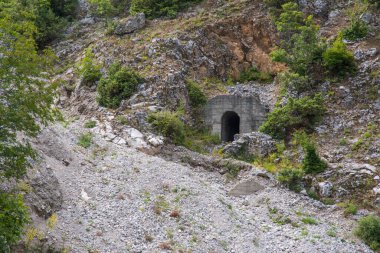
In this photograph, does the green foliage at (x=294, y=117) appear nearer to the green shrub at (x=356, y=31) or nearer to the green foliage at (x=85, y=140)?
the green shrub at (x=356, y=31)

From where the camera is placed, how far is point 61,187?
17.4 metres

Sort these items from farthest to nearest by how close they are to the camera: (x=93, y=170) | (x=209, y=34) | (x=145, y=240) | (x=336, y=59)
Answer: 1. (x=209, y=34)
2. (x=336, y=59)
3. (x=93, y=170)
4. (x=145, y=240)

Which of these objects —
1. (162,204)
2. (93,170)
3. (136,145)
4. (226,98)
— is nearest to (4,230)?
(162,204)

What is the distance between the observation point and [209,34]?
1310 inches

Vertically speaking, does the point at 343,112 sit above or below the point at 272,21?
below

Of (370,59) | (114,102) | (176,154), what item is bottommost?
(176,154)

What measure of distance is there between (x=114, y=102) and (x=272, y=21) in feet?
45.9

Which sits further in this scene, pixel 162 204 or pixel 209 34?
pixel 209 34

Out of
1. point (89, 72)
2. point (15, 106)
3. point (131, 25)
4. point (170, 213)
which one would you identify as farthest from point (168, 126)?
point (15, 106)

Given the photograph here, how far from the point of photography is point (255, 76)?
106 feet

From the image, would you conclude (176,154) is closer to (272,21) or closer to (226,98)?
(226,98)

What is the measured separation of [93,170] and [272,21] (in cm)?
1981

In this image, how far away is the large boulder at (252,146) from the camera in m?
24.3

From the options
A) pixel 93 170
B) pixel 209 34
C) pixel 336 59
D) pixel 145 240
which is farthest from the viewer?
pixel 209 34
